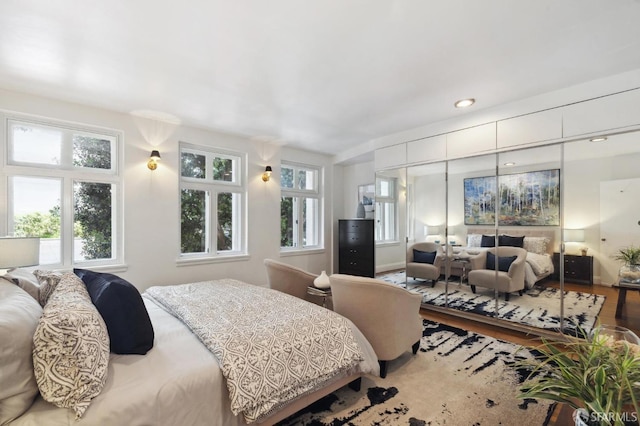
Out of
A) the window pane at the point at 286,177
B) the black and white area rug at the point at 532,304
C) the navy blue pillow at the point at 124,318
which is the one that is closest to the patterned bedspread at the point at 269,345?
the navy blue pillow at the point at 124,318

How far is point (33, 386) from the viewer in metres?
1.14

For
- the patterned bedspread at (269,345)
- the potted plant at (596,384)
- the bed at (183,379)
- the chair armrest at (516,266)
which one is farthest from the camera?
the chair armrest at (516,266)

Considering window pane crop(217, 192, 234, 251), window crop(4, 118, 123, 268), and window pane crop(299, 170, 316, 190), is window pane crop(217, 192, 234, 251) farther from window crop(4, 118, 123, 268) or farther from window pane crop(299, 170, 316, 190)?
window pane crop(299, 170, 316, 190)

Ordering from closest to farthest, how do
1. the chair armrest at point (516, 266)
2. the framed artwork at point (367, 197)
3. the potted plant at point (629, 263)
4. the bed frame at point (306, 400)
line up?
the bed frame at point (306, 400)
the potted plant at point (629, 263)
the chair armrest at point (516, 266)
the framed artwork at point (367, 197)

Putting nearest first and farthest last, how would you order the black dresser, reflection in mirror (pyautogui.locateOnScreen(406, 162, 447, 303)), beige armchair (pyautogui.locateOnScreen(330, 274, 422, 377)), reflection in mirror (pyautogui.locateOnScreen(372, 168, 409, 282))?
1. beige armchair (pyautogui.locateOnScreen(330, 274, 422, 377))
2. reflection in mirror (pyautogui.locateOnScreen(406, 162, 447, 303))
3. reflection in mirror (pyautogui.locateOnScreen(372, 168, 409, 282))
4. the black dresser

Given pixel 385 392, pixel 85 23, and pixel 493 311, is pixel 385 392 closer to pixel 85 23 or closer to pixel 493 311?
pixel 493 311

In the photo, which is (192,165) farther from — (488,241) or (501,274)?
(501,274)

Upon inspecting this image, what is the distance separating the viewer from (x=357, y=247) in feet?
17.3

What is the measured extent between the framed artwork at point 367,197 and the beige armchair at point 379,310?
3.23 metres

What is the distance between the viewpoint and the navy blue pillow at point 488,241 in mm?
3449

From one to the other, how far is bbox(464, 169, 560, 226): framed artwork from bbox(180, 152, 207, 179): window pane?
374cm

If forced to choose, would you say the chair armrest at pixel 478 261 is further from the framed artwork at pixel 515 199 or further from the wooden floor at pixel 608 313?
the wooden floor at pixel 608 313

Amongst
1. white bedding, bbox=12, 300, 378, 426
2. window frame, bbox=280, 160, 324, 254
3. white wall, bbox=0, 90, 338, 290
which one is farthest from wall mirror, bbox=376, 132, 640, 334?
→ white bedding, bbox=12, 300, 378, 426

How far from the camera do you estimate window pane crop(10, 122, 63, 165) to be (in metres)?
3.03
